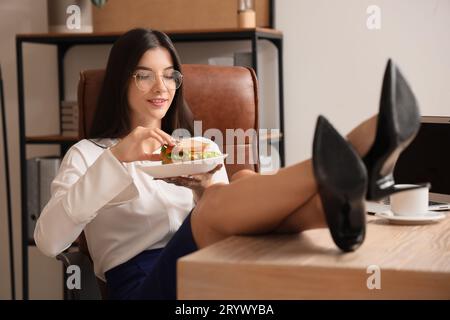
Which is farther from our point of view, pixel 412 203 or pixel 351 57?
pixel 351 57

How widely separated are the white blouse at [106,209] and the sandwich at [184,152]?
0.31 ft

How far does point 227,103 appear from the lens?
234 centimetres

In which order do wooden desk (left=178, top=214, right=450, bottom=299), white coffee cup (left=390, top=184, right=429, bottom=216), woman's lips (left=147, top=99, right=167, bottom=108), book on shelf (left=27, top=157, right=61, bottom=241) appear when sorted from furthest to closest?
book on shelf (left=27, top=157, right=61, bottom=241) → woman's lips (left=147, top=99, right=167, bottom=108) → white coffee cup (left=390, top=184, right=429, bottom=216) → wooden desk (left=178, top=214, right=450, bottom=299)

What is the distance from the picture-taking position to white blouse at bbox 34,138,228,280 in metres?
1.76


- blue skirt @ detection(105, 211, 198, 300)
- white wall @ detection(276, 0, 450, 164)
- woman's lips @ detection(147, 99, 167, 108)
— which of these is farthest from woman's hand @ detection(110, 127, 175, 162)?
white wall @ detection(276, 0, 450, 164)

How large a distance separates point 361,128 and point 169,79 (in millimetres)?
929

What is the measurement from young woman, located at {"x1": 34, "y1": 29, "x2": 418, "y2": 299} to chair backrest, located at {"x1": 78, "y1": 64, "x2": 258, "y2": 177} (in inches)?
3.9

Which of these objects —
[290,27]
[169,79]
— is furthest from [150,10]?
[169,79]

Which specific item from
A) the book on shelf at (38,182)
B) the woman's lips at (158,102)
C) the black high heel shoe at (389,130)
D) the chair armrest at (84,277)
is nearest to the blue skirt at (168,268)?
the chair armrest at (84,277)

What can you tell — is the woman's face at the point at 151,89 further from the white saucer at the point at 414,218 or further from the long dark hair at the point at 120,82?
the white saucer at the point at 414,218

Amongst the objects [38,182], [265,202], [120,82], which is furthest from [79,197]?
[38,182]

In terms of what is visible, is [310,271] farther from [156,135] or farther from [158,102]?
[158,102]

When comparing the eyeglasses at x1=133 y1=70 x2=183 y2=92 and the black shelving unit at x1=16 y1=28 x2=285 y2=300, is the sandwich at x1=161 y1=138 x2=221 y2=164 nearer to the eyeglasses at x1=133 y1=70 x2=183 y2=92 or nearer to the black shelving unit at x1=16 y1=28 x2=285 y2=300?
the eyeglasses at x1=133 y1=70 x2=183 y2=92

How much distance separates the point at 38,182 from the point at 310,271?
2.24m
